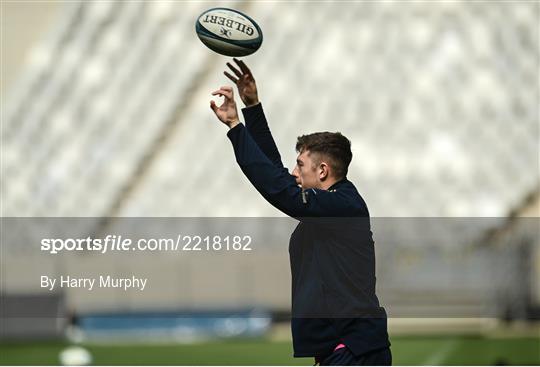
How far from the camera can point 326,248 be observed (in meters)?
3.16

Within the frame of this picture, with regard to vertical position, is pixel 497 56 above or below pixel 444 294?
above

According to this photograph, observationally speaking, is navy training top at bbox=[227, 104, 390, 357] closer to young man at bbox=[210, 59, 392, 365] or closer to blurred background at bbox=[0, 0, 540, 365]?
young man at bbox=[210, 59, 392, 365]

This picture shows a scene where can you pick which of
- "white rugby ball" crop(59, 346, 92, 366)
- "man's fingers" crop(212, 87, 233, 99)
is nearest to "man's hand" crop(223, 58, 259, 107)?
"man's fingers" crop(212, 87, 233, 99)

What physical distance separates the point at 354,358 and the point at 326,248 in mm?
287

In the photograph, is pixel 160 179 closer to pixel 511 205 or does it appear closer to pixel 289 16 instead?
pixel 289 16

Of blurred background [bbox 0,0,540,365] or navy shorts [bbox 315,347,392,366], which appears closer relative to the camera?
navy shorts [bbox 315,347,392,366]

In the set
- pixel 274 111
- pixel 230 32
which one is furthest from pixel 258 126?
pixel 274 111

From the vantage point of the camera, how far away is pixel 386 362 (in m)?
3.16

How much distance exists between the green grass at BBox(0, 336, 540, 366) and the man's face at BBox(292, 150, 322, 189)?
16.0ft

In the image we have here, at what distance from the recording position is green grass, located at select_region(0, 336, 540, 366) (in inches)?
353

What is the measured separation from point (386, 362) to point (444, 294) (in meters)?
11.7

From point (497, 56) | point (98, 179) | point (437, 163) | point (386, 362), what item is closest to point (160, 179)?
point (98, 179)

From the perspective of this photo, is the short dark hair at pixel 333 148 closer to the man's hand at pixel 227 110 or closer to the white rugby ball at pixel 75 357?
the man's hand at pixel 227 110

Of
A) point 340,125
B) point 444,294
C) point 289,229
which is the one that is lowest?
point 444,294
